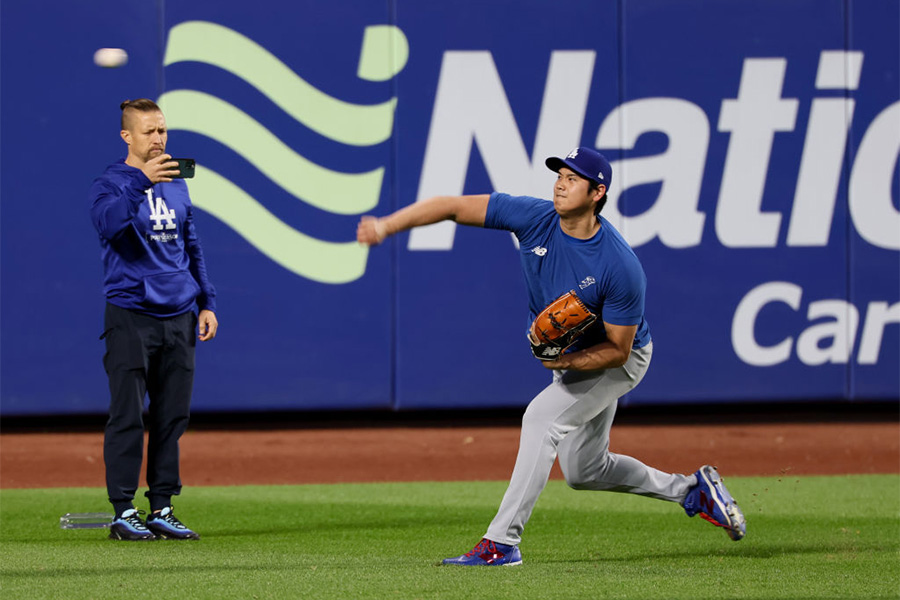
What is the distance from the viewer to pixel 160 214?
18.4 ft

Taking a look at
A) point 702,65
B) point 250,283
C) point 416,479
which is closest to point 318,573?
point 416,479

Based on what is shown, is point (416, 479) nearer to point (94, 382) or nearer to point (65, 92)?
point (94, 382)

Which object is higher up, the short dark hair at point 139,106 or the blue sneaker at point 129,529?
the short dark hair at point 139,106

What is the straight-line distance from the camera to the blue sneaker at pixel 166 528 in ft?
18.5

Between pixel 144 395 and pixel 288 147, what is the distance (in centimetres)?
500

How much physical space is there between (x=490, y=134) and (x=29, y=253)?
3.95m

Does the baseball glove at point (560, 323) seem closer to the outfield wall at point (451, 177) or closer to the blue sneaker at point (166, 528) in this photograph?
the blue sneaker at point (166, 528)

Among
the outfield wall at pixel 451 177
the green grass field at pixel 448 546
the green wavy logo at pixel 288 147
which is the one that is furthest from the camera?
the green wavy logo at pixel 288 147

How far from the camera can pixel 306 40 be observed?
10.4m

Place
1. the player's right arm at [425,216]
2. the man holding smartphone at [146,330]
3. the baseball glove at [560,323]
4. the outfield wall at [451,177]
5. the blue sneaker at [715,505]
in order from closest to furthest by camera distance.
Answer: the player's right arm at [425,216] → the baseball glove at [560,323] → the blue sneaker at [715,505] → the man holding smartphone at [146,330] → the outfield wall at [451,177]

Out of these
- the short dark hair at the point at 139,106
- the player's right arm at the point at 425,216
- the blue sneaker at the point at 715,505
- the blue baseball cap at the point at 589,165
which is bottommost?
the blue sneaker at the point at 715,505

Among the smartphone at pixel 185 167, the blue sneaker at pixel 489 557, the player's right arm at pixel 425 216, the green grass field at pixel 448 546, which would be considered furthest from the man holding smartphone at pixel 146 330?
the blue sneaker at pixel 489 557

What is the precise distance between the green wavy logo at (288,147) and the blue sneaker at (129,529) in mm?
4952

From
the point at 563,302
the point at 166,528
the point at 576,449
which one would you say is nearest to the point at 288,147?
the point at 166,528
